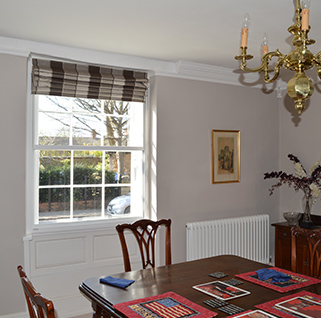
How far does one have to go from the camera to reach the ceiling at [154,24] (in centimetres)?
262

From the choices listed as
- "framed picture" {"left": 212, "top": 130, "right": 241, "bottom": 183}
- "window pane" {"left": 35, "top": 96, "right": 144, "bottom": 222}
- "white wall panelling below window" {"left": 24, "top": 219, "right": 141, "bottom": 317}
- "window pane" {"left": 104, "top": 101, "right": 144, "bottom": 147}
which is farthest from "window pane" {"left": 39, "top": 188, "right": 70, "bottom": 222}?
"framed picture" {"left": 212, "top": 130, "right": 241, "bottom": 183}

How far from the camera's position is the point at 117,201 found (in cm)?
414

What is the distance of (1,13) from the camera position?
275 centimetres

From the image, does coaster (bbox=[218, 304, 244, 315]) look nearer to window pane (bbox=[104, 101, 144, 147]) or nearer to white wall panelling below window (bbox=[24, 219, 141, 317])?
white wall panelling below window (bbox=[24, 219, 141, 317])

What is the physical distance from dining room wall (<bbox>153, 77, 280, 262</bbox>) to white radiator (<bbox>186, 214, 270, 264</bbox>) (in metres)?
0.12

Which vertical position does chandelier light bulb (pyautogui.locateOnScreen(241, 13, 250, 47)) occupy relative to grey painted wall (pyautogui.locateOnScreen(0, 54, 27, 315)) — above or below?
above

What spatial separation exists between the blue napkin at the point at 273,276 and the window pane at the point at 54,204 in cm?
212

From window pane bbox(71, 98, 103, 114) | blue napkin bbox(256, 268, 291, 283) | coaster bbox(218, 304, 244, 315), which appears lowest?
coaster bbox(218, 304, 244, 315)

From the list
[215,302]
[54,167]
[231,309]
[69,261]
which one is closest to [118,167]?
[54,167]

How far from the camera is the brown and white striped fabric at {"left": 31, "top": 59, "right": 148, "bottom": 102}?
11.9ft

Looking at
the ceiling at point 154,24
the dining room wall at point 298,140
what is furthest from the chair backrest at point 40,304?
the dining room wall at point 298,140

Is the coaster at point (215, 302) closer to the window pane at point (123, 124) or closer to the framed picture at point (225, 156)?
the window pane at point (123, 124)

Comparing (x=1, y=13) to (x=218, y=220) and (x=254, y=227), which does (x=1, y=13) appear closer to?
(x=218, y=220)

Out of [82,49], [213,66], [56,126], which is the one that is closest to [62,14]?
[82,49]
